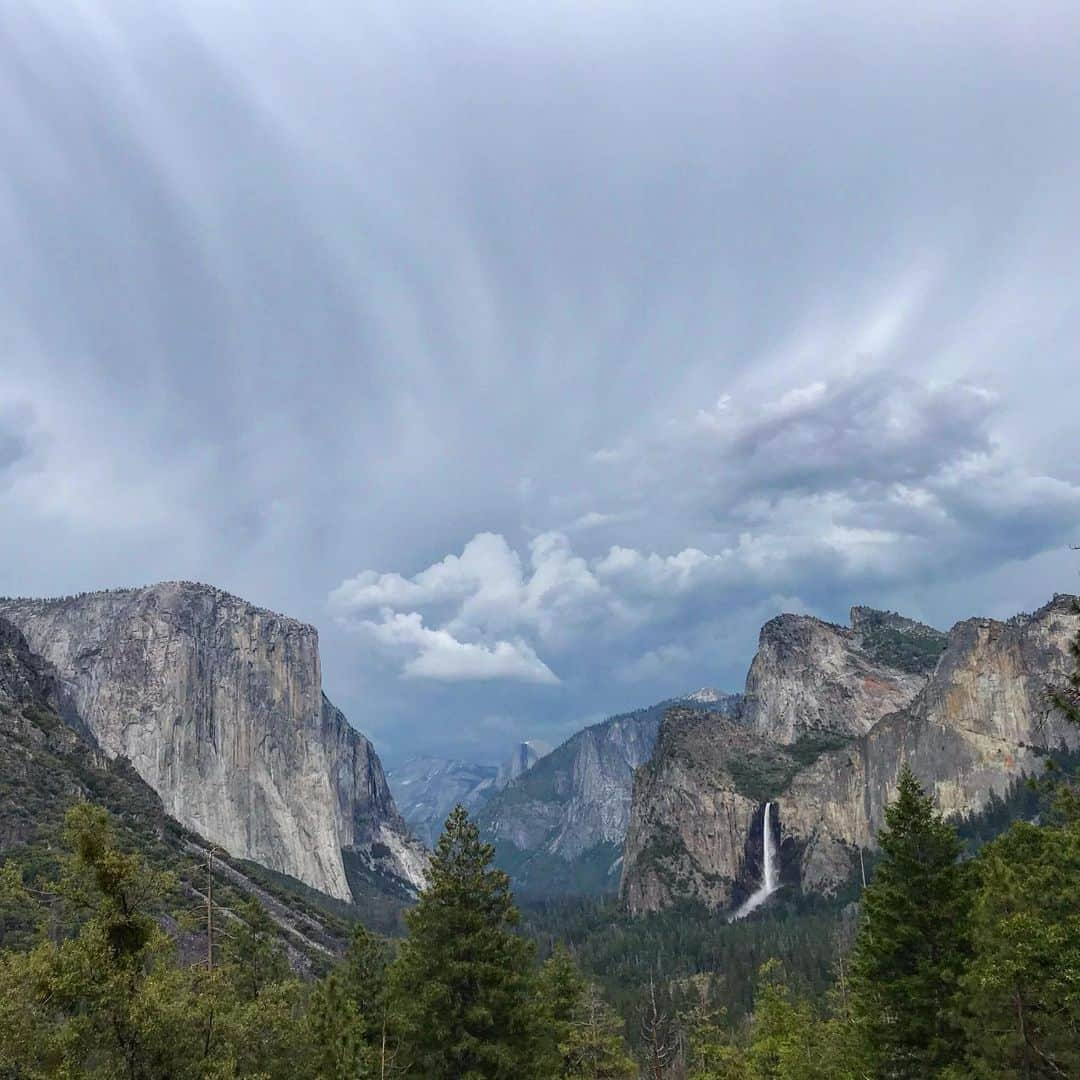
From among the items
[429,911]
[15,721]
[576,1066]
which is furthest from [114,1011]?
[15,721]

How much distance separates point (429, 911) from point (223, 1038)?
345 inches

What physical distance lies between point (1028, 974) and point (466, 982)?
644 inches

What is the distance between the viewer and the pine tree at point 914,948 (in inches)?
1069

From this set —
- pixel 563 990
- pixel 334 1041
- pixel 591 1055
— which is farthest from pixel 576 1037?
pixel 334 1041

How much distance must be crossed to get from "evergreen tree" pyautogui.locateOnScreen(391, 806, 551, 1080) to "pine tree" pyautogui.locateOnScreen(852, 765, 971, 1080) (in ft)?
36.8

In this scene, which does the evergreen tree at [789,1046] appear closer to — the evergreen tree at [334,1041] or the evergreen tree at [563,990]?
the evergreen tree at [563,990]

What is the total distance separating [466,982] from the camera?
28.2 m

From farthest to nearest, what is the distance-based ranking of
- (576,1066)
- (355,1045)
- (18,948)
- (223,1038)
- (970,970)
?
(18,948) < (576,1066) < (355,1045) < (970,970) < (223,1038)

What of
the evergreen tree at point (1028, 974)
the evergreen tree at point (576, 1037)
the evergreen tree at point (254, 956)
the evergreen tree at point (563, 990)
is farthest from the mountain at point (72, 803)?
the evergreen tree at point (1028, 974)

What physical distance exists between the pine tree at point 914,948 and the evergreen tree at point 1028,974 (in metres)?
1.15

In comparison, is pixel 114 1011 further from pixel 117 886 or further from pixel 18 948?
pixel 18 948

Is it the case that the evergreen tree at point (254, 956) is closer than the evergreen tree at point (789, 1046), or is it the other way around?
the evergreen tree at point (789, 1046)

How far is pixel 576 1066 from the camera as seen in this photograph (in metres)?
43.2

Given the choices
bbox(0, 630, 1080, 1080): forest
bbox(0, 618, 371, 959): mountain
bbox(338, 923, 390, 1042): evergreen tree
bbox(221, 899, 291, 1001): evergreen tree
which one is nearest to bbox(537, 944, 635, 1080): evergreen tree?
bbox(0, 630, 1080, 1080): forest
